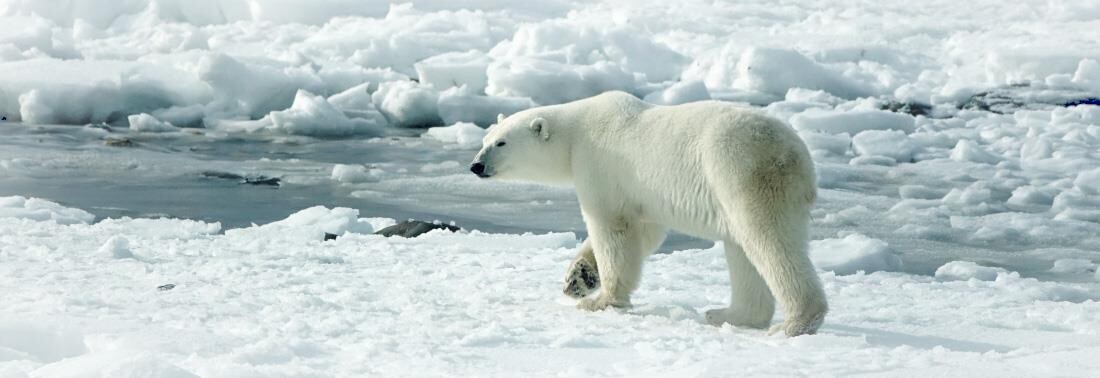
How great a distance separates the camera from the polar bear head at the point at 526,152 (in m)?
4.48

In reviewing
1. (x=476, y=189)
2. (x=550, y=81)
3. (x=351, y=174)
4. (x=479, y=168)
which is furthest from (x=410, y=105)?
(x=479, y=168)

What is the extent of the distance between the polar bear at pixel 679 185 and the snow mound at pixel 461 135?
323 inches

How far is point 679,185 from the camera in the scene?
13.0ft

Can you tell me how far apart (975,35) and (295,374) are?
65.4 feet

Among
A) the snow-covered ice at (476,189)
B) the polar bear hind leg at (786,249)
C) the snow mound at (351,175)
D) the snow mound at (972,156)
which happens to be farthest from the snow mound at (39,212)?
the snow mound at (972,156)

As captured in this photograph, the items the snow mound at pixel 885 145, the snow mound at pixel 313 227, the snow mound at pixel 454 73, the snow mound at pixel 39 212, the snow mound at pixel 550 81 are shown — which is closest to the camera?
the snow mound at pixel 313 227

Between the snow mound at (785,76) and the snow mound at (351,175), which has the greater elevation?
the snow mound at (785,76)

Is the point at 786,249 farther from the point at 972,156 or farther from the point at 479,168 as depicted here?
the point at 972,156

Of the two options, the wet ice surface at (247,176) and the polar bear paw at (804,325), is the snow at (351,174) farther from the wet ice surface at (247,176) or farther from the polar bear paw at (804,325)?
the polar bear paw at (804,325)

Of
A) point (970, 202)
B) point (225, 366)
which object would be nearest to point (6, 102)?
point (970, 202)

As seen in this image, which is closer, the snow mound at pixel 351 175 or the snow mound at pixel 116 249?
the snow mound at pixel 116 249

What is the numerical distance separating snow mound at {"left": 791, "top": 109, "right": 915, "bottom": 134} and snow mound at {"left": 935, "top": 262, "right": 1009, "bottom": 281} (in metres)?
6.69

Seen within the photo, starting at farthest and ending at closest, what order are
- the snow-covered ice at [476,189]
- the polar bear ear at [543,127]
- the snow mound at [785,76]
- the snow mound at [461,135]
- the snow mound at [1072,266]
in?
the snow mound at [785,76] < the snow mound at [461,135] < the snow mound at [1072,266] < the polar bear ear at [543,127] < the snow-covered ice at [476,189]

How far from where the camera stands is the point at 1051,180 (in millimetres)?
10406
